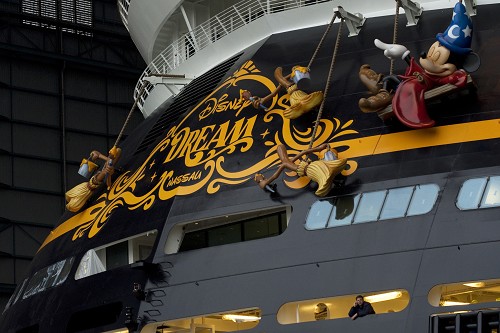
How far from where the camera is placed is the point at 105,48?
52969 millimetres

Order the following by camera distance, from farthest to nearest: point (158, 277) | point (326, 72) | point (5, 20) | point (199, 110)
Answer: point (5, 20), point (199, 110), point (326, 72), point (158, 277)

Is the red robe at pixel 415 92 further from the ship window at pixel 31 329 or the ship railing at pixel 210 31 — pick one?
the ship window at pixel 31 329

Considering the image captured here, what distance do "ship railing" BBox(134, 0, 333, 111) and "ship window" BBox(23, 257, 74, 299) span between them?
5704 mm

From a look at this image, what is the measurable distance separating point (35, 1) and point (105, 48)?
3454 millimetres

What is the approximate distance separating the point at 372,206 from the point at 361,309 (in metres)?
2.06

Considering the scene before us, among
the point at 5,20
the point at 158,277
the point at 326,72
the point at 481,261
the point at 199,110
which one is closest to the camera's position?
the point at 481,261

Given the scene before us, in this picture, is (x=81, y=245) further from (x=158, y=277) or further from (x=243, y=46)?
(x=243, y=46)

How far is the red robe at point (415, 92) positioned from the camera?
75.7 feet

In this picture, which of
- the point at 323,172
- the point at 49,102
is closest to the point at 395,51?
the point at 323,172

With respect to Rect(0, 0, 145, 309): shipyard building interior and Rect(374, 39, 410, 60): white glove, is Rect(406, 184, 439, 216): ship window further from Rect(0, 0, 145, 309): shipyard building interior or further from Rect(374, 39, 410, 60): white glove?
Rect(0, 0, 145, 309): shipyard building interior

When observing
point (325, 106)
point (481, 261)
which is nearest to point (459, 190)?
point (481, 261)

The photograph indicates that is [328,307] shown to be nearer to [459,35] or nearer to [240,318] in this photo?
[240,318]

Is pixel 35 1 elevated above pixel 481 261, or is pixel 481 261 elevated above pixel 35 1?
pixel 35 1

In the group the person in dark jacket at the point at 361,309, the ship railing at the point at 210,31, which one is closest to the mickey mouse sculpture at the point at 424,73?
the person in dark jacket at the point at 361,309
